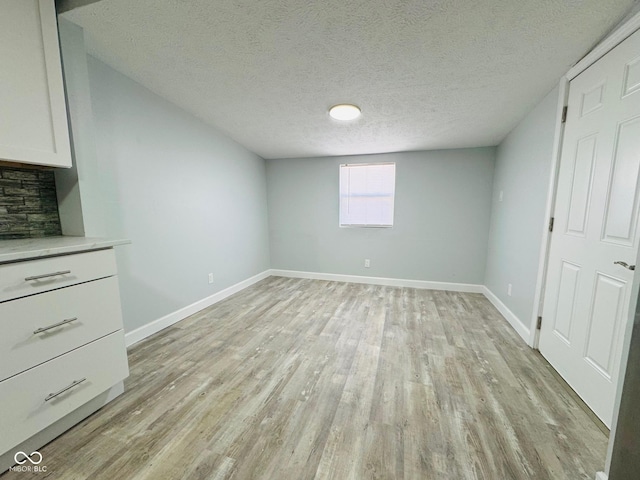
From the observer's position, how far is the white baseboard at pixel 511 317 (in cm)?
211

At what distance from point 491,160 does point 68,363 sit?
14.6ft

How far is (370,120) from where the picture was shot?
2.45 meters

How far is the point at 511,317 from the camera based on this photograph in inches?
95.7

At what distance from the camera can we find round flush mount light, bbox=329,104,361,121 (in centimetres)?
216

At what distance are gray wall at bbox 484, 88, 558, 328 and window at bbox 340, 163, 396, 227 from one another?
4.48ft

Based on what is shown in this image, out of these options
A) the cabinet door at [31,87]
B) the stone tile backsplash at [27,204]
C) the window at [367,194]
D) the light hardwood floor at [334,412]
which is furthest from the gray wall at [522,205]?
the stone tile backsplash at [27,204]

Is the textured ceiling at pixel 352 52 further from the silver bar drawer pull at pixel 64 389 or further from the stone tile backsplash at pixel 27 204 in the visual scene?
the silver bar drawer pull at pixel 64 389

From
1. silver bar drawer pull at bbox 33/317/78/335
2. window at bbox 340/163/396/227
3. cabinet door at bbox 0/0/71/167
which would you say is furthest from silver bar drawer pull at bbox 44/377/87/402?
window at bbox 340/163/396/227

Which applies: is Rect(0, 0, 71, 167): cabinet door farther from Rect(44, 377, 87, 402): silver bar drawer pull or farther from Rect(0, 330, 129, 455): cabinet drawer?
Rect(44, 377, 87, 402): silver bar drawer pull

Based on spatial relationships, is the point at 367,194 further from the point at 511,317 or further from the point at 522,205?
the point at 511,317

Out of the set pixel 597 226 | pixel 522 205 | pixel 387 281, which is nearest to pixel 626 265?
pixel 597 226

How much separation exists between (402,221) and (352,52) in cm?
257

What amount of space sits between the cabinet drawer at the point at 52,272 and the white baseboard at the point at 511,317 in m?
3.17

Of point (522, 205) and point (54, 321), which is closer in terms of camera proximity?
point (54, 321)
